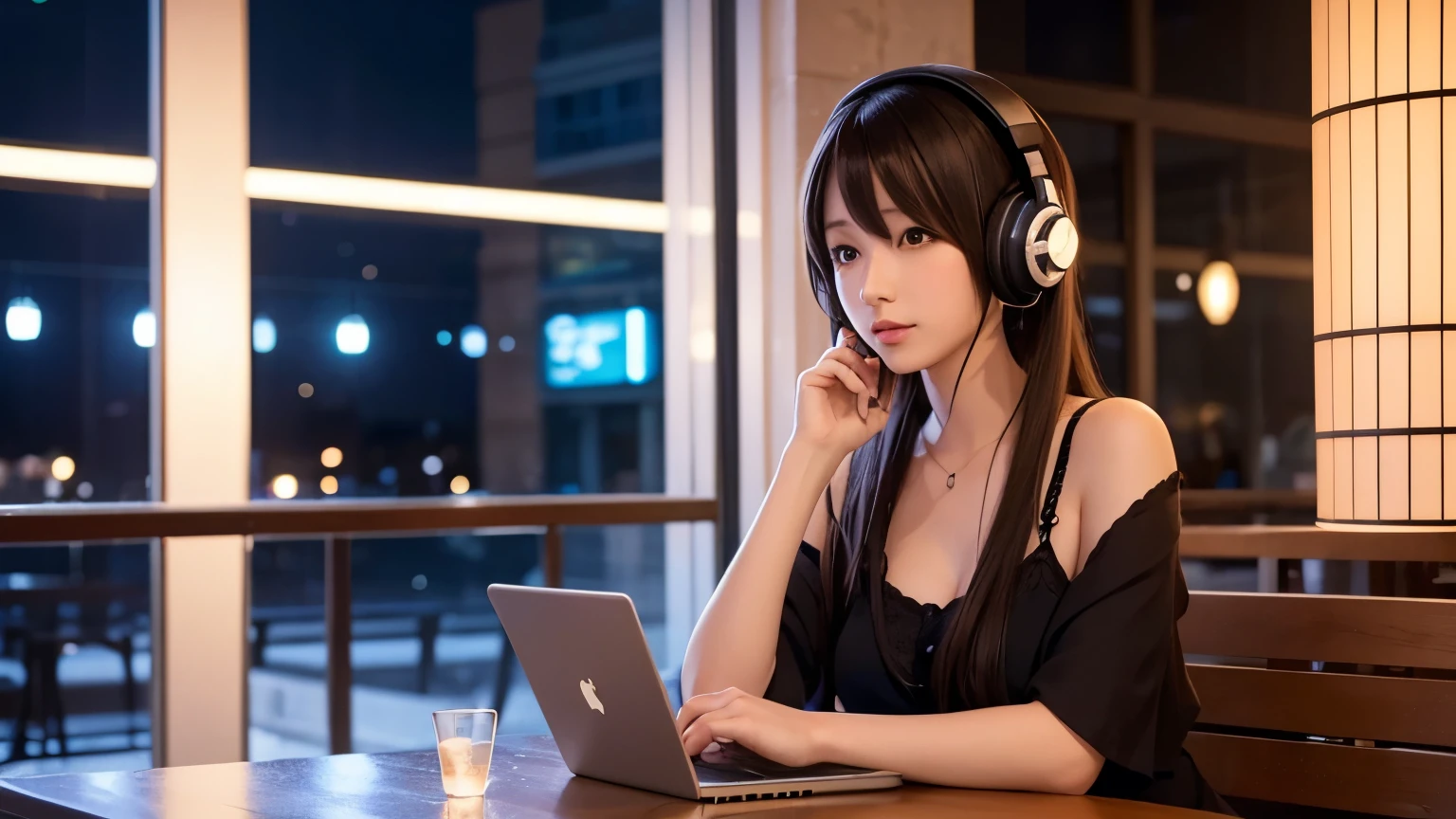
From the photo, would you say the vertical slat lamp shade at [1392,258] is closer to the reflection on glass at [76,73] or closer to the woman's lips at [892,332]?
the woman's lips at [892,332]

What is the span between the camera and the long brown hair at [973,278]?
1413 mm

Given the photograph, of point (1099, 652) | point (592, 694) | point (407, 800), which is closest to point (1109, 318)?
point (1099, 652)

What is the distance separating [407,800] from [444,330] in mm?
2712

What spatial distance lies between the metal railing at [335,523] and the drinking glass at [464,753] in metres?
1.76

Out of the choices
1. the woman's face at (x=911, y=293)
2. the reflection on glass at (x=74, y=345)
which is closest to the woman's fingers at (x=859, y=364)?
the woman's face at (x=911, y=293)

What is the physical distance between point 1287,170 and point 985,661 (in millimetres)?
4668

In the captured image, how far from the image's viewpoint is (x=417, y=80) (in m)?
3.73

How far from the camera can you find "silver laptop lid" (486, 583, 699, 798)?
113 cm

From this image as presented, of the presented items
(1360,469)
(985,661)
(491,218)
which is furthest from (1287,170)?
(985,661)

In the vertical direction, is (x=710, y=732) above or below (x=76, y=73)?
below

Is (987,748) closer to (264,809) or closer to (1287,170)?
(264,809)

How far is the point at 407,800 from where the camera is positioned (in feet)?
3.85

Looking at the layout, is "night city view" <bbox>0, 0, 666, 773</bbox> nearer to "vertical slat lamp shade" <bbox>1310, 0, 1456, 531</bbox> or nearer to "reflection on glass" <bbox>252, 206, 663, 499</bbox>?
"reflection on glass" <bbox>252, 206, 663, 499</bbox>

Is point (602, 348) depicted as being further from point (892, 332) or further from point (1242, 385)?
point (1242, 385)
